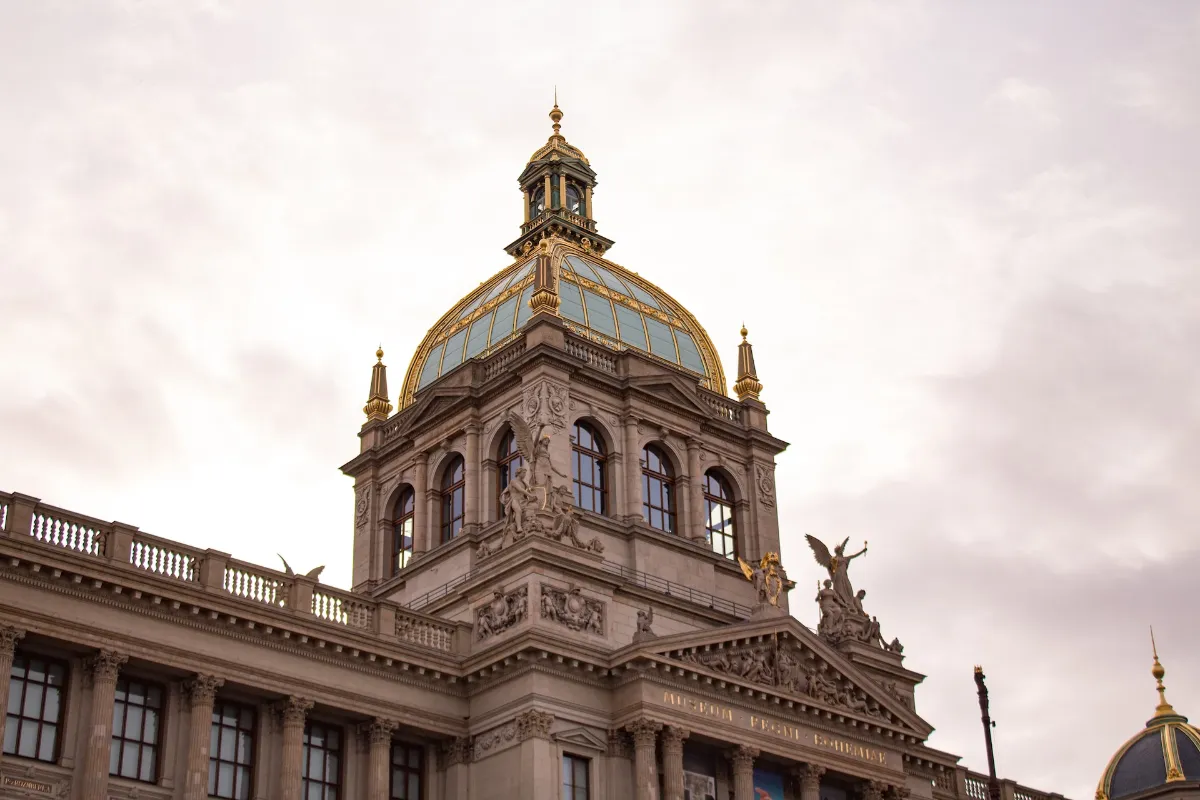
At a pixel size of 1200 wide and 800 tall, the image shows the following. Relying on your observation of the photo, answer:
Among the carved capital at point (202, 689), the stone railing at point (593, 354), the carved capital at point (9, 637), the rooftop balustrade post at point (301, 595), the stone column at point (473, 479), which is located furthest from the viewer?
the stone railing at point (593, 354)

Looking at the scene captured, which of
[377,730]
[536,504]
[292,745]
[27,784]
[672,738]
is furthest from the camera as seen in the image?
[536,504]

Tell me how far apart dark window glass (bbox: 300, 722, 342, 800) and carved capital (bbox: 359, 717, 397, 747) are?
688 millimetres

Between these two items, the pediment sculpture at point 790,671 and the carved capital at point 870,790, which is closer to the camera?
the pediment sculpture at point 790,671

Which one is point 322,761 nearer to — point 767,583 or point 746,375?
point 767,583

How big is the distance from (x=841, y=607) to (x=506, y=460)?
12.8 metres

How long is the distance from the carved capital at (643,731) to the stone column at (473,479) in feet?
43.8

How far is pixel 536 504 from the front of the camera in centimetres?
5156

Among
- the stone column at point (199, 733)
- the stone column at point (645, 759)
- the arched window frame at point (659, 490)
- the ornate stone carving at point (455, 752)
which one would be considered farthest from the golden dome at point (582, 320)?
the stone column at point (199, 733)

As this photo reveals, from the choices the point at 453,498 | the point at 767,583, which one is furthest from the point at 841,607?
the point at 453,498

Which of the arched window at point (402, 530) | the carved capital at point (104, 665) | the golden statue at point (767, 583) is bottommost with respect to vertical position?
the carved capital at point (104, 665)

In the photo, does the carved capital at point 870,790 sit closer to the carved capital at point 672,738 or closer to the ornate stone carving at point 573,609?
the carved capital at point 672,738

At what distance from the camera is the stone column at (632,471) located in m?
60.5

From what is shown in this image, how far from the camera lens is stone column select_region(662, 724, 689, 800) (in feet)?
158

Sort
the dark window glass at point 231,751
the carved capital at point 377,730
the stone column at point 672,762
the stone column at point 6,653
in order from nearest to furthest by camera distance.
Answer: the stone column at point 6,653 < the dark window glass at point 231,751 < the carved capital at point 377,730 < the stone column at point 672,762
